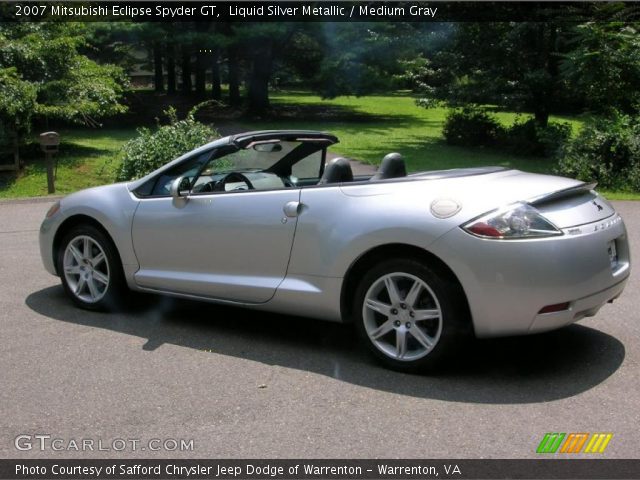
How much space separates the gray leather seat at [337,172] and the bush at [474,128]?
19.2 metres

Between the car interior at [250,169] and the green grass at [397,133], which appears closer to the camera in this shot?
the car interior at [250,169]

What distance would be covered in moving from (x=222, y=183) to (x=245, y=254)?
785 mm

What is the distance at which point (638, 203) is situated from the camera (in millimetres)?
13086

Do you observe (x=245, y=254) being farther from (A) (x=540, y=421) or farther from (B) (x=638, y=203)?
(B) (x=638, y=203)

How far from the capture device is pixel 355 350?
5.54m

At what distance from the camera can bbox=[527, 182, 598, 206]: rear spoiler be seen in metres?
4.82

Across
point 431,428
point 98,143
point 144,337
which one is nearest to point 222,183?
point 144,337

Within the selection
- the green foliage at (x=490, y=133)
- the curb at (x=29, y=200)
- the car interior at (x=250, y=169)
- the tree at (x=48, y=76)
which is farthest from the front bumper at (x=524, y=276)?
the green foliage at (x=490, y=133)

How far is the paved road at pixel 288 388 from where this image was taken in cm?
402

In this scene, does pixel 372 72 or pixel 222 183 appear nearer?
pixel 222 183

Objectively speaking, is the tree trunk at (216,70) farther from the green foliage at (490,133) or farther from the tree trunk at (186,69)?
the green foliage at (490,133)

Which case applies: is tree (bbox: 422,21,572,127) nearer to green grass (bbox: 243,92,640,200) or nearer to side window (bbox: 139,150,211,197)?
green grass (bbox: 243,92,640,200)

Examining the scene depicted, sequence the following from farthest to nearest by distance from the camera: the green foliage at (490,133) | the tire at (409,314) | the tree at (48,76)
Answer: the green foliage at (490,133) → the tree at (48,76) → the tire at (409,314)

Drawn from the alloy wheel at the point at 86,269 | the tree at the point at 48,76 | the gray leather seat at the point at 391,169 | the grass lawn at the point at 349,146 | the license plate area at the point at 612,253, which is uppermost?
the tree at the point at 48,76
